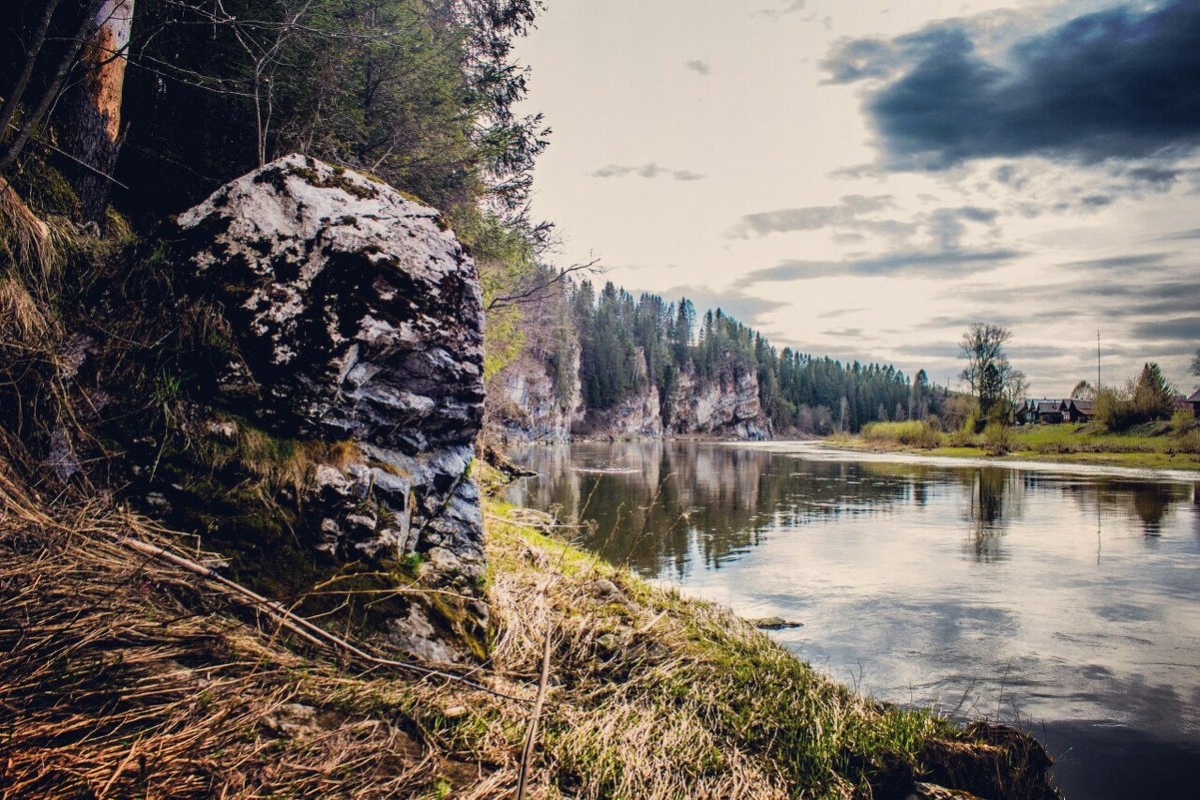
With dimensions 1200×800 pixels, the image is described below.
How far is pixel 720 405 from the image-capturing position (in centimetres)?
12719

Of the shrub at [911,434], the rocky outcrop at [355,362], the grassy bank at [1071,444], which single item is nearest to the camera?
the rocky outcrop at [355,362]

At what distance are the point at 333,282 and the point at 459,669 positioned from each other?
98.0 inches

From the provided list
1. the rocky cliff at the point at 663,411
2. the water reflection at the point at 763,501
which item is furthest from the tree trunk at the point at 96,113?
the rocky cliff at the point at 663,411

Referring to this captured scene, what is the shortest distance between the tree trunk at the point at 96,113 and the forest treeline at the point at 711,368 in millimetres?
81267

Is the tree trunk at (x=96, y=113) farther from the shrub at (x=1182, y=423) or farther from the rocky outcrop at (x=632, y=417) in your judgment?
the rocky outcrop at (x=632, y=417)

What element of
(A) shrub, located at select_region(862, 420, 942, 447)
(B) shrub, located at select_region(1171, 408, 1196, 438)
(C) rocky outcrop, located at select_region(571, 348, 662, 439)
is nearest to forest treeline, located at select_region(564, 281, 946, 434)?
(C) rocky outcrop, located at select_region(571, 348, 662, 439)

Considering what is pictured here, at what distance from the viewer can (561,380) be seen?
8412 centimetres

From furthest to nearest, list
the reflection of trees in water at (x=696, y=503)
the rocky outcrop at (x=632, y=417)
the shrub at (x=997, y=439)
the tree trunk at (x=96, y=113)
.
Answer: the rocky outcrop at (x=632, y=417) → the shrub at (x=997, y=439) → the reflection of trees in water at (x=696, y=503) → the tree trunk at (x=96, y=113)

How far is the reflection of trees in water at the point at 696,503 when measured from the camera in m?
13.1

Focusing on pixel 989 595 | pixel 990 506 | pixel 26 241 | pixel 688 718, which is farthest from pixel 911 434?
pixel 26 241

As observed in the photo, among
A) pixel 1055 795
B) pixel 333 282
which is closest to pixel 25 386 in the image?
pixel 333 282

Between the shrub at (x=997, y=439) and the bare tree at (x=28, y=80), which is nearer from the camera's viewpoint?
the bare tree at (x=28, y=80)

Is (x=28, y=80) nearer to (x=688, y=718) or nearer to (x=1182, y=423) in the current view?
(x=688, y=718)

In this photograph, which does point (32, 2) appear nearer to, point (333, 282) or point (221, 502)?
point (333, 282)
